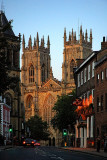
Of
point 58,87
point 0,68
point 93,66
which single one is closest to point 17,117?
point 58,87

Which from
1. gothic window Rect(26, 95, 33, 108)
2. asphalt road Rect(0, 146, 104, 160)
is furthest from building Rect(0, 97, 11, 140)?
gothic window Rect(26, 95, 33, 108)

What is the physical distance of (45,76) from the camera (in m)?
170

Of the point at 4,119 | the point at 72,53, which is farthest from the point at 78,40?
the point at 4,119

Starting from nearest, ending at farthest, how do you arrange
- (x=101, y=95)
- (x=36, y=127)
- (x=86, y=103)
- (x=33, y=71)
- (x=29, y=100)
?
(x=101, y=95) < (x=86, y=103) < (x=36, y=127) < (x=29, y=100) < (x=33, y=71)

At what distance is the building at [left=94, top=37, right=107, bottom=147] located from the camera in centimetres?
5078

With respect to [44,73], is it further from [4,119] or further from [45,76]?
[4,119]

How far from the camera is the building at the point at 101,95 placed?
50.8 meters

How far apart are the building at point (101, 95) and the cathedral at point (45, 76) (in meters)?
100

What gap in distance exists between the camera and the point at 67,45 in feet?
561

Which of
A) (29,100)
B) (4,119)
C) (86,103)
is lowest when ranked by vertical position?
(4,119)

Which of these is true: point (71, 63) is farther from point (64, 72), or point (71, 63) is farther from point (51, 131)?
point (51, 131)

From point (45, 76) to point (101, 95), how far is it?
118 metres

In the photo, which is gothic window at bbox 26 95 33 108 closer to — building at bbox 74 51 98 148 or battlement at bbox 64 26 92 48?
battlement at bbox 64 26 92 48

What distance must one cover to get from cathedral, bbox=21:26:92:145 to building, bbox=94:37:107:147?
100m
